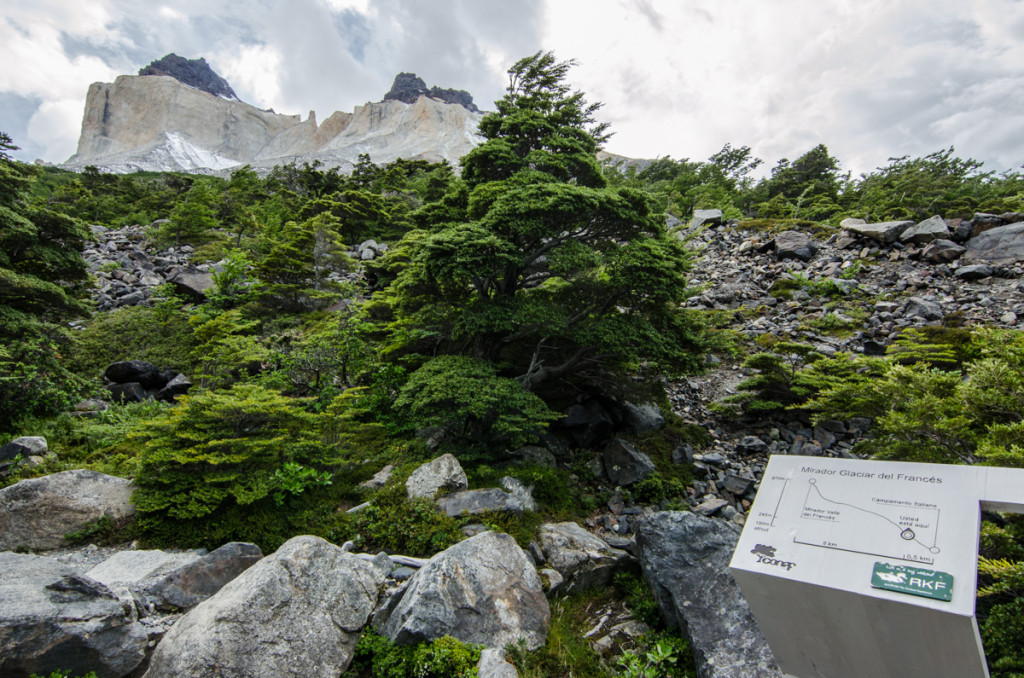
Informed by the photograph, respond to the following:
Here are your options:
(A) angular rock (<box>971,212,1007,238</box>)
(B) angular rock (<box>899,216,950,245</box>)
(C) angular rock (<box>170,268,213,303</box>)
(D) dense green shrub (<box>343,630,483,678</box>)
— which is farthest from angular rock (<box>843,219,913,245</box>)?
(C) angular rock (<box>170,268,213,303</box>)

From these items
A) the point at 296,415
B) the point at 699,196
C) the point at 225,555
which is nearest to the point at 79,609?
the point at 225,555

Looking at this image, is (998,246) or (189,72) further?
(189,72)

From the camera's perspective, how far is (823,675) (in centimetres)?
318

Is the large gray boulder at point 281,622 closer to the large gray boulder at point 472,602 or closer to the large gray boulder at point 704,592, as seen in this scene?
the large gray boulder at point 472,602

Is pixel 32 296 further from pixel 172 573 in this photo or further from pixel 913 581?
pixel 913 581

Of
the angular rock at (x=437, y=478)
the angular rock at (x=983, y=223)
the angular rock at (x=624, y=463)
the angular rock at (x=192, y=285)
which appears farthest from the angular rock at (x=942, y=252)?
the angular rock at (x=192, y=285)

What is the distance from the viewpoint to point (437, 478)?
6.58 m

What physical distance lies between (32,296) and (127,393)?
3003 millimetres

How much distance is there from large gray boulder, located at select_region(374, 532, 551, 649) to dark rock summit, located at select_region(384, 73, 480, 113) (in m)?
106

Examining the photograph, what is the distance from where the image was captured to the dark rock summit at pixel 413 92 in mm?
95750

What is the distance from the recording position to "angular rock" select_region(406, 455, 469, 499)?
644cm

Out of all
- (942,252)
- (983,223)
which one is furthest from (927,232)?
(983,223)

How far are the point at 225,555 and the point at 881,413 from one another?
948cm

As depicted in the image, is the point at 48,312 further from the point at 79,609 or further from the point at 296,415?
the point at 79,609
